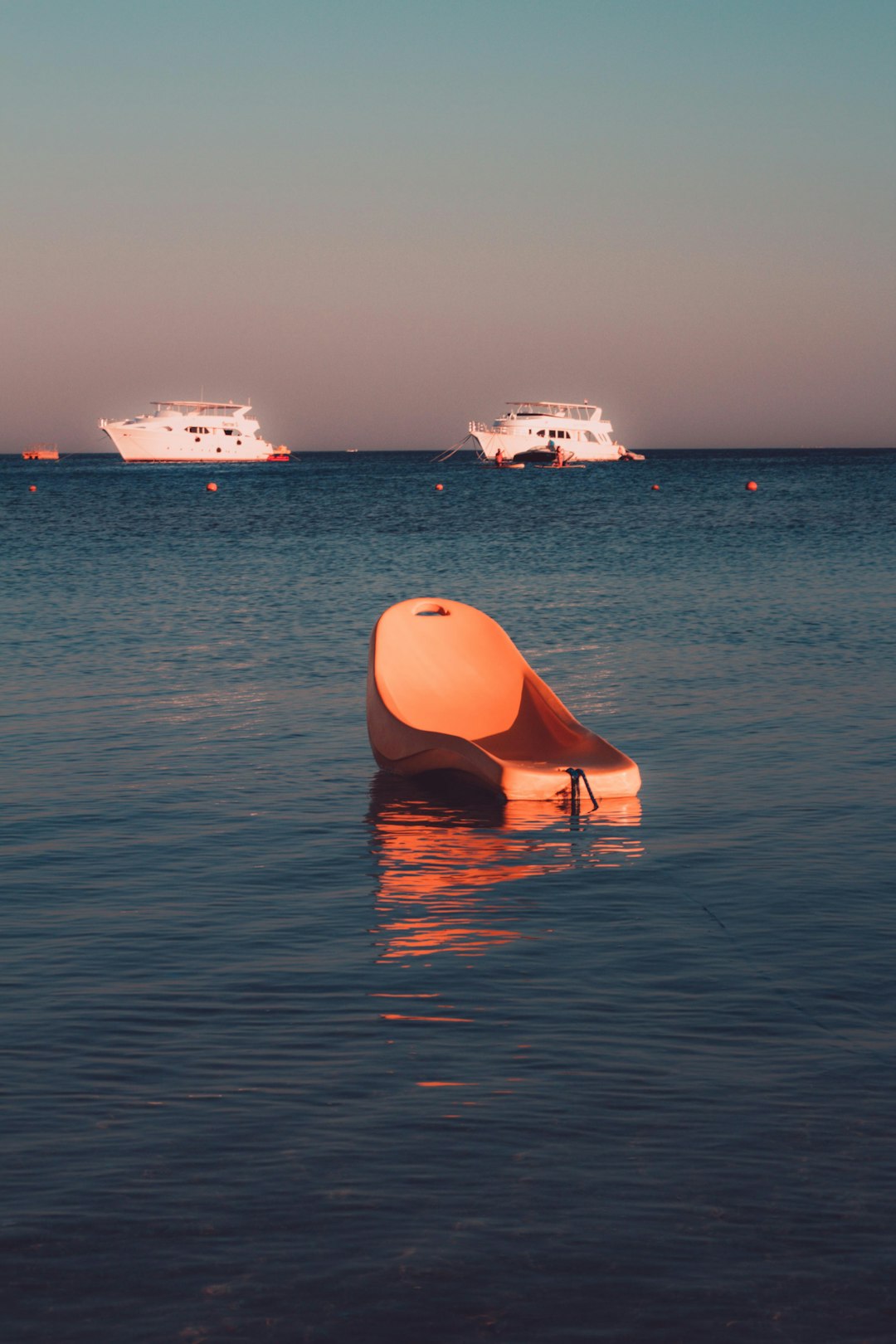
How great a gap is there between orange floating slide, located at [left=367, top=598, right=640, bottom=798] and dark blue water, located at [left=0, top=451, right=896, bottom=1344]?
43 cm

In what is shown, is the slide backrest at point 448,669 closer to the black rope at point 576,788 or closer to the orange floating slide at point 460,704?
the orange floating slide at point 460,704

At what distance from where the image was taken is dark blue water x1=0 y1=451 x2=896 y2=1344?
14.8ft

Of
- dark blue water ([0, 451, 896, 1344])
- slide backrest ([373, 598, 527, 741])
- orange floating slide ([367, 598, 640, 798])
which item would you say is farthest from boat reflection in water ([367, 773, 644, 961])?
slide backrest ([373, 598, 527, 741])

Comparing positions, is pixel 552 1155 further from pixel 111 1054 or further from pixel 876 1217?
pixel 111 1054

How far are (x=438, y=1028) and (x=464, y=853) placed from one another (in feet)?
11.5

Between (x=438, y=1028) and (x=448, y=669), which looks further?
(x=448, y=669)

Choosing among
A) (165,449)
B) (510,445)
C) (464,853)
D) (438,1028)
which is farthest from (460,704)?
(165,449)

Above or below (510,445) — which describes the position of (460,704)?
below

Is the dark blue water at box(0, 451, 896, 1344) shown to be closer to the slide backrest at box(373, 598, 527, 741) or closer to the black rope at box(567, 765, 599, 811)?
the black rope at box(567, 765, 599, 811)

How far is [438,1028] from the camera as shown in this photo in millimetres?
6621

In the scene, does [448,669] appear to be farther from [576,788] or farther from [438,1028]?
[438,1028]

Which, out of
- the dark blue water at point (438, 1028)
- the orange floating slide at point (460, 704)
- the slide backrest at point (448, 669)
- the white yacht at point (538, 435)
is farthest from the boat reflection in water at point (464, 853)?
the white yacht at point (538, 435)

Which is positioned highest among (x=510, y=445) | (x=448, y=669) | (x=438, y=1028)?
(x=510, y=445)

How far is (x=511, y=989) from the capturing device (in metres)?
7.14
